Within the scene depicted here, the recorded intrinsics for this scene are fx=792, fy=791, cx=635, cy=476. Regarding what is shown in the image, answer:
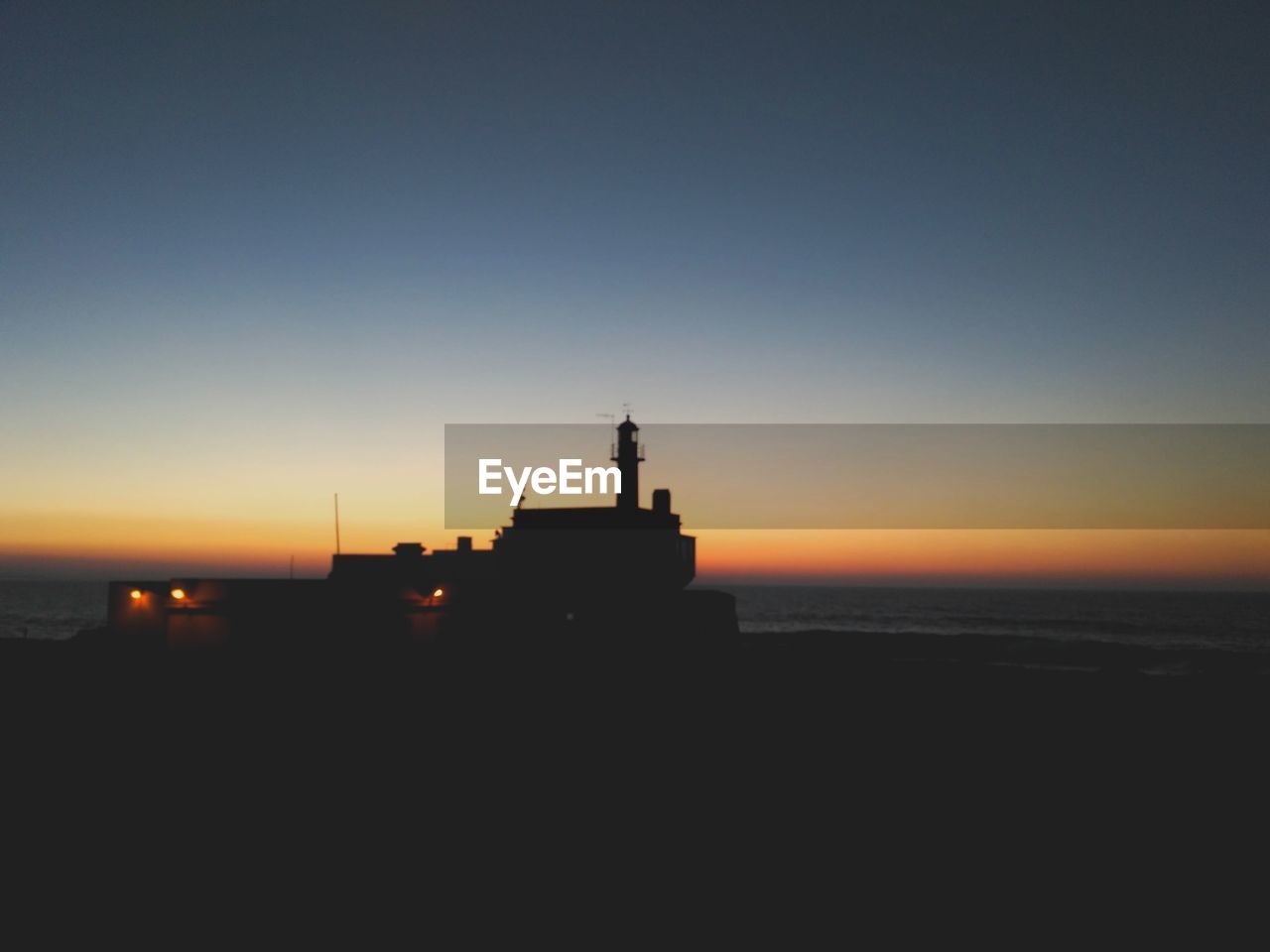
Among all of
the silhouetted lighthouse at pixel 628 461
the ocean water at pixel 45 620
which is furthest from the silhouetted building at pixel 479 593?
the ocean water at pixel 45 620

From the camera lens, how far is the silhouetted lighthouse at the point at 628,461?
36094 mm

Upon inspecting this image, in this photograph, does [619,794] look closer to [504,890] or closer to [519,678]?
[504,890]

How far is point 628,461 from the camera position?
36625mm

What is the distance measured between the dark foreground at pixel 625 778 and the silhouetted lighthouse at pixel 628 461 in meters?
8.81

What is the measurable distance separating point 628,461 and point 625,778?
21929 mm

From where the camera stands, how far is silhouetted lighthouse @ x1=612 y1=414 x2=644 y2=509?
36094 millimetres

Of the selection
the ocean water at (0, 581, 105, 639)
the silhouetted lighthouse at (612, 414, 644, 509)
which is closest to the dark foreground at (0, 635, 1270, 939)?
the silhouetted lighthouse at (612, 414, 644, 509)

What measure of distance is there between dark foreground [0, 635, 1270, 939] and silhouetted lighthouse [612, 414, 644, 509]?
8805 millimetres

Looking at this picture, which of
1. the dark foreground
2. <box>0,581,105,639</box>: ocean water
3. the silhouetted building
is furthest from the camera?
<box>0,581,105,639</box>: ocean water

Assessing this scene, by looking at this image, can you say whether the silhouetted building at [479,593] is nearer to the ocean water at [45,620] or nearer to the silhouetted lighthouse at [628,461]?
the silhouetted lighthouse at [628,461]

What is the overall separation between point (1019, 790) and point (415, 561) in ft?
66.8

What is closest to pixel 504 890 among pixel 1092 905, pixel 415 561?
pixel 1092 905

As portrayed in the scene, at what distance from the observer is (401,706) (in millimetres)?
22562

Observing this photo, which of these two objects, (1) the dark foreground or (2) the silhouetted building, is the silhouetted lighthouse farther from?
(1) the dark foreground
